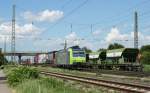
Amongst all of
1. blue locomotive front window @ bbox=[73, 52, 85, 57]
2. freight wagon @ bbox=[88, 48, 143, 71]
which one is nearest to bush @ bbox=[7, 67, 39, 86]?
freight wagon @ bbox=[88, 48, 143, 71]

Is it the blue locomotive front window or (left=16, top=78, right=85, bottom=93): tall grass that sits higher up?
the blue locomotive front window

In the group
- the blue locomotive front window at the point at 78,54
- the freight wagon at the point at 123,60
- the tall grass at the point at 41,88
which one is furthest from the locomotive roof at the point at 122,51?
the tall grass at the point at 41,88

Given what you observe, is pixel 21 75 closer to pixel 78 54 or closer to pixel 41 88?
pixel 41 88

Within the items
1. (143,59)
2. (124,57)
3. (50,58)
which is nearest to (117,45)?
(50,58)

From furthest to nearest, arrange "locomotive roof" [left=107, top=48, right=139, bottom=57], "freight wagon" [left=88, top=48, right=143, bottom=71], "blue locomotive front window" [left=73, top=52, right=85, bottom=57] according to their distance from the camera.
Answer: "blue locomotive front window" [left=73, top=52, right=85, bottom=57] → "locomotive roof" [left=107, top=48, right=139, bottom=57] → "freight wagon" [left=88, top=48, right=143, bottom=71]

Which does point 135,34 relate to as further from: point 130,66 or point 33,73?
point 33,73

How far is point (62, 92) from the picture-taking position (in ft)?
57.6

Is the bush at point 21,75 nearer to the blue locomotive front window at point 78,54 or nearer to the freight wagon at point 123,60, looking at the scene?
the freight wagon at point 123,60

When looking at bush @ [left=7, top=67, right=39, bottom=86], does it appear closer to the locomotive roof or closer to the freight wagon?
the freight wagon

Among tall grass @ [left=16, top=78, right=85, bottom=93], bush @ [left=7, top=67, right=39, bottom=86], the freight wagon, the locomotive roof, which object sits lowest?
tall grass @ [left=16, top=78, right=85, bottom=93]

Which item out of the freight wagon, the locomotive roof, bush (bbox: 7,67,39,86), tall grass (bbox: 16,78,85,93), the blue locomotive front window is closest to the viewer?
tall grass (bbox: 16,78,85,93)

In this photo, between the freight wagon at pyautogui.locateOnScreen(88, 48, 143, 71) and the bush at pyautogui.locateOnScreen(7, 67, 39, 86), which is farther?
the freight wagon at pyautogui.locateOnScreen(88, 48, 143, 71)

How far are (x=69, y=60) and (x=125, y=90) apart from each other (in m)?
45.5

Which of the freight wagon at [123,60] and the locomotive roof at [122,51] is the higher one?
the locomotive roof at [122,51]
